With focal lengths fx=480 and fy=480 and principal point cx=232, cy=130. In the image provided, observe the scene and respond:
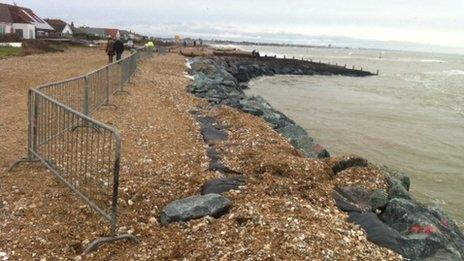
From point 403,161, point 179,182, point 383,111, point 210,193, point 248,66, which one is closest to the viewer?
point 210,193

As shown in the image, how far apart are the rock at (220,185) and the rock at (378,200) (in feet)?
6.91

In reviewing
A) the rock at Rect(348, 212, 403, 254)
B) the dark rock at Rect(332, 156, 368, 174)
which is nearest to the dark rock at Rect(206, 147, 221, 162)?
the dark rock at Rect(332, 156, 368, 174)

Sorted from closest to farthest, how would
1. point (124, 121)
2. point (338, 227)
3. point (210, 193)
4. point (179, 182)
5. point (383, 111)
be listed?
point (338, 227) < point (210, 193) < point (179, 182) < point (124, 121) < point (383, 111)

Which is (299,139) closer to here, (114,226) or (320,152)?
(320,152)

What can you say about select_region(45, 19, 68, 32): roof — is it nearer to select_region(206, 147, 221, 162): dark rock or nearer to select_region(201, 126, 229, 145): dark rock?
select_region(201, 126, 229, 145): dark rock

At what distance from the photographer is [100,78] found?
13.1 metres

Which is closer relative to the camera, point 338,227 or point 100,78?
point 338,227

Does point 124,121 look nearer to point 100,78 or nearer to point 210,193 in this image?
point 100,78

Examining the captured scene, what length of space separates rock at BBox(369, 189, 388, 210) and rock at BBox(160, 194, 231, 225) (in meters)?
2.58

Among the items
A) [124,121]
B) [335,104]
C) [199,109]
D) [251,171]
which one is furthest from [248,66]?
[251,171]

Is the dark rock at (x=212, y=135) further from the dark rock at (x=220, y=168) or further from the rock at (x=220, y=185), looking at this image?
the rock at (x=220, y=185)

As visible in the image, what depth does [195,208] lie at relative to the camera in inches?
244

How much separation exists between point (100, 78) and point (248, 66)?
129ft

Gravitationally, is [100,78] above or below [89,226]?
above
